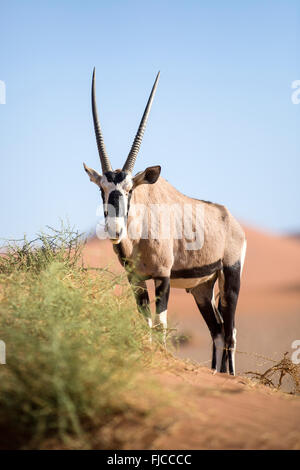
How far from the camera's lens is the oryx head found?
543 centimetres

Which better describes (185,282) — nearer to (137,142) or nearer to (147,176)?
(147,176)

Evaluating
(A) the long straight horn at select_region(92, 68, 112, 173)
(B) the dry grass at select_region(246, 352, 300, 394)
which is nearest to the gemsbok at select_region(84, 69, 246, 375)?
(A) the long straight horn at select_region(92, 68, 112, 173)

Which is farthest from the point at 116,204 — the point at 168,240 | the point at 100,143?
the point at 100,143

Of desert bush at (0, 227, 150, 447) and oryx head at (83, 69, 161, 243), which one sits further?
oryx head at (83, 69, 161, 243)

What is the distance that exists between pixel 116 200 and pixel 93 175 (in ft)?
2.36

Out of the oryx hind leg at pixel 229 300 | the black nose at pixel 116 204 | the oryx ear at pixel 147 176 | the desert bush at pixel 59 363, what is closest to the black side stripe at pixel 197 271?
the oryx hind leg at pixel 229 300

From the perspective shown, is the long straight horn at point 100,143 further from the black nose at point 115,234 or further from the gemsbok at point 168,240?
the black nose at point 115,234

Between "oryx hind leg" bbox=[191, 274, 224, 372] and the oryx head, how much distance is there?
87.3 inches

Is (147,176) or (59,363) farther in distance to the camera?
(147,176)

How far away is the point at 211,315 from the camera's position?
25.5 feet

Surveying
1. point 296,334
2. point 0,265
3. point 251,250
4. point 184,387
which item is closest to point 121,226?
point 0,265

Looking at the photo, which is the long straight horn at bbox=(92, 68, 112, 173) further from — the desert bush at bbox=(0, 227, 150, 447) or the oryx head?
the desert bush at bbox=(0, 227, 150, 447)

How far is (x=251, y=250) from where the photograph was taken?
63406 millimetres

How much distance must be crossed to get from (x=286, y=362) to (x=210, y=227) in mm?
2162
